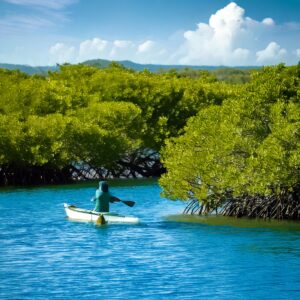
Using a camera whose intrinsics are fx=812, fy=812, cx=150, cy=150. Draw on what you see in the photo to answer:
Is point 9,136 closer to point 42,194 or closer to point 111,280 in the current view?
point 42,194

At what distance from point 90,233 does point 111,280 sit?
822 cm

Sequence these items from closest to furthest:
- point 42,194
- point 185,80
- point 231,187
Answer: point 231,187 → point 42,194 → point 185,80

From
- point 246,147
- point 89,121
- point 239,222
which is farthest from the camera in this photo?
point 89,121

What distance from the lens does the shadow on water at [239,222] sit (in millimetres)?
28375

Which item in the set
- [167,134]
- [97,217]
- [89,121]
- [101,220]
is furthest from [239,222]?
[167,134]

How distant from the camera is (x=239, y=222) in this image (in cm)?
2972

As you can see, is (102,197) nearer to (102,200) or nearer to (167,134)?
(102,200)

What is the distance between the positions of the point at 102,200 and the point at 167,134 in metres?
31.6

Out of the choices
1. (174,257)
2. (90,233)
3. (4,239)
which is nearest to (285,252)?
(174,257)

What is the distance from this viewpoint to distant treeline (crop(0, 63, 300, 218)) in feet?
93.6

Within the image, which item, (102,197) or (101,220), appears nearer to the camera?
→ (101,220)

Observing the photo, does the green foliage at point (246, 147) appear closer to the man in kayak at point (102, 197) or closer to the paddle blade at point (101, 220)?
the man in kayak at point (102, 197)

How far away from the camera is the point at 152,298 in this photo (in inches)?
705

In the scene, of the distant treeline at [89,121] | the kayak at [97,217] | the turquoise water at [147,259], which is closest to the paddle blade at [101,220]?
the kayak at [97,217]
